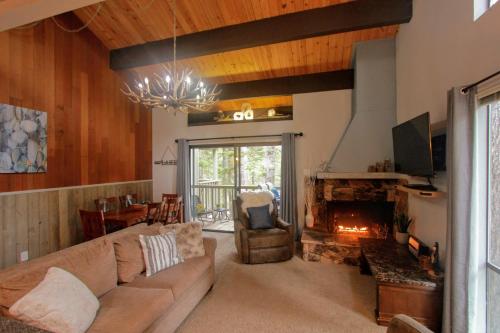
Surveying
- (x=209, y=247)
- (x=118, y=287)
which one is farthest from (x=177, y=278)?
(x=209, y=247)

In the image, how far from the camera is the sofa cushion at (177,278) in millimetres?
2107

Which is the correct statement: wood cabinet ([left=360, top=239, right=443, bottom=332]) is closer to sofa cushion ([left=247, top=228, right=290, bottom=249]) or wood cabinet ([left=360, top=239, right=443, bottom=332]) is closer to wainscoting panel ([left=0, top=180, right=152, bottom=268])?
sofa cushion ([left=247, top=228, right=290, bottom=249])

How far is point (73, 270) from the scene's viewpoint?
1.78 metres

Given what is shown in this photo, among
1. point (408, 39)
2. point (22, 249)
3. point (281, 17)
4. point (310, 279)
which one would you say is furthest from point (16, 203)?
point (408, 39)

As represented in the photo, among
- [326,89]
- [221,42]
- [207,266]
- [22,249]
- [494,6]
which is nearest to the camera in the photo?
[494,6]

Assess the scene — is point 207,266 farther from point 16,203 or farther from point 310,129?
point 310,129

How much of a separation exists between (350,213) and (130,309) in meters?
3.66

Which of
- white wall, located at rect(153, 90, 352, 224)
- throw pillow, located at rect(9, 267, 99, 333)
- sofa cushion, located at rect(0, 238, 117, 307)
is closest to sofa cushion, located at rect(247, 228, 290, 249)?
white wall, located at rect(153, 90, 352, 224)

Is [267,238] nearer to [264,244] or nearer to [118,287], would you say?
[264,244]

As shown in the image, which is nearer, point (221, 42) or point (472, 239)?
point (472, 239)

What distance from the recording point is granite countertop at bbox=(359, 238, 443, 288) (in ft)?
7.35

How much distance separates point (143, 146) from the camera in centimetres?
570

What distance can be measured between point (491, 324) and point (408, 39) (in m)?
3.32

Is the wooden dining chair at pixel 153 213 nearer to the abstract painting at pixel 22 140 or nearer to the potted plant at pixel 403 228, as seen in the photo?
the abstract painting at pixel 22 140
